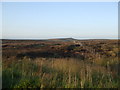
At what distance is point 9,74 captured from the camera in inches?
197

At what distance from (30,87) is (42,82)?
1.12 ft

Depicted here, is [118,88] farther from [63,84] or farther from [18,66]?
[18,66]

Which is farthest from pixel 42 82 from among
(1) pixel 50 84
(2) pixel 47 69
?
(2) pixel 47 69

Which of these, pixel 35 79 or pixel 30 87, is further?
pixel 35 79

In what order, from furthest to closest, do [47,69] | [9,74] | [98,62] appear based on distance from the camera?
[98,62] → [47,69] → [9,74]

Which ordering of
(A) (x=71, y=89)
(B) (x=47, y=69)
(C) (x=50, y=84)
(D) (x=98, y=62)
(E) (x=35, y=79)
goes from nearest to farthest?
(A) (x=71, y=89), (C) (x=50, y=84), (E) (x=35, y=79), (B) (x=47, y=69), (D) (x=98, y=62)

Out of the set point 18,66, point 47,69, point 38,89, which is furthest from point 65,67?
point 38,89

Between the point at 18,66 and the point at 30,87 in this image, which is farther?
the point at 18,66

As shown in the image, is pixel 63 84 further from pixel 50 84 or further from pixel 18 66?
pixel 18 66

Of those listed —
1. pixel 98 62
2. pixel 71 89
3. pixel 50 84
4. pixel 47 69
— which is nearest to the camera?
pixel 71 89

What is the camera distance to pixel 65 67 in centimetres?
605

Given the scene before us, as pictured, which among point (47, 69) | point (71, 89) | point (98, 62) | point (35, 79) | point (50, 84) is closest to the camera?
point (71, 89)

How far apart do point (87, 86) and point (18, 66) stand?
3.05 m

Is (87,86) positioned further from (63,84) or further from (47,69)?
(47,69)
